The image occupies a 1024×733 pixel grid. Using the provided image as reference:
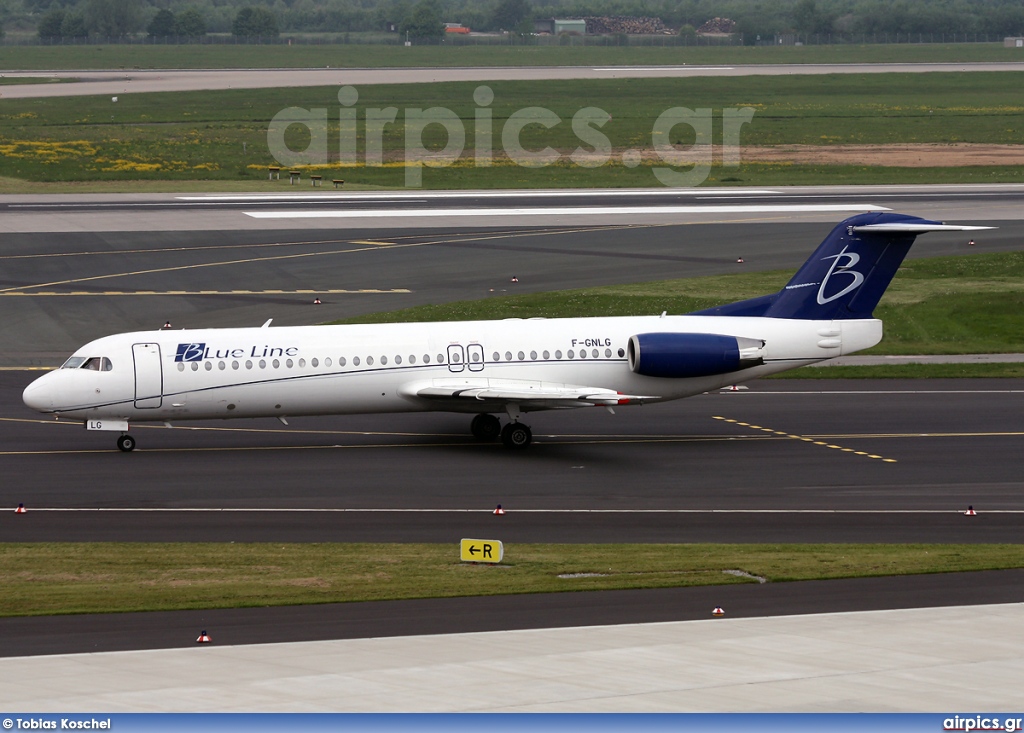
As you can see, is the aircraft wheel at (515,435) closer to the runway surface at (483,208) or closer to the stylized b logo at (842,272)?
the stylized b logo at (842,272)

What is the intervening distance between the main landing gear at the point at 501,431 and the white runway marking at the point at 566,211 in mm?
40233

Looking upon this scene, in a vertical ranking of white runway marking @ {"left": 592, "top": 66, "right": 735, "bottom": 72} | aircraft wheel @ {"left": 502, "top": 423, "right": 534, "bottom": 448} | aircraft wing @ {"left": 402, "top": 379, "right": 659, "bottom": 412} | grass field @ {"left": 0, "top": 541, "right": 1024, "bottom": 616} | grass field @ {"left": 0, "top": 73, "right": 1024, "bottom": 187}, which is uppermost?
white runway marking @ {"left": 592, "top": 66, "right": 735, "bottom": 72}

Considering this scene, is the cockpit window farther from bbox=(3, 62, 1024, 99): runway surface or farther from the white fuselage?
bbox=(3, 62, 1024, 99): runway surface

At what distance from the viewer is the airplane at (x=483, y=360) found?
1532 inches

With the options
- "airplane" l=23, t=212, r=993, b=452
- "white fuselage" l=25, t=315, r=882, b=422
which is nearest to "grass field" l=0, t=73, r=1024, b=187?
"airplane" l=23, t=212, r=993, b=452

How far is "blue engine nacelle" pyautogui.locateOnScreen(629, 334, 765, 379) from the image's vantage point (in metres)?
39.4

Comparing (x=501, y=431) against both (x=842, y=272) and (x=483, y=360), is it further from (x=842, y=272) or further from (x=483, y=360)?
(x=842, y=272)

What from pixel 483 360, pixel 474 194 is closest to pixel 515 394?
pixel 483 360

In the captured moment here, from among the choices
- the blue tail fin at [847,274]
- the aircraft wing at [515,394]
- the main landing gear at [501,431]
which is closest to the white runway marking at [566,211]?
the blue tail fin at [847,274]

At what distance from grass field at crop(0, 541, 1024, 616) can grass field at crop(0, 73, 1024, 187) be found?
226 feet

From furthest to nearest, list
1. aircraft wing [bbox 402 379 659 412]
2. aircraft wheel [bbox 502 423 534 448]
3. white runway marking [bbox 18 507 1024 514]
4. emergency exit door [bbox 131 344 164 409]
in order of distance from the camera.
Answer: aircraft wheel [bbox 502 423 534 448], emergency exit door [bbox 131 344 164 409], aircraft wing [bbox 402 379 659 412], white runway marking [bbox 18 507 1024 514]

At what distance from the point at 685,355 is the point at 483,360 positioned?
5631mm

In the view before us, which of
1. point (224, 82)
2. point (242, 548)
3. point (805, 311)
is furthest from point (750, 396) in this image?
point (224, 82)

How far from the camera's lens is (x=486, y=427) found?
40.8 meters
